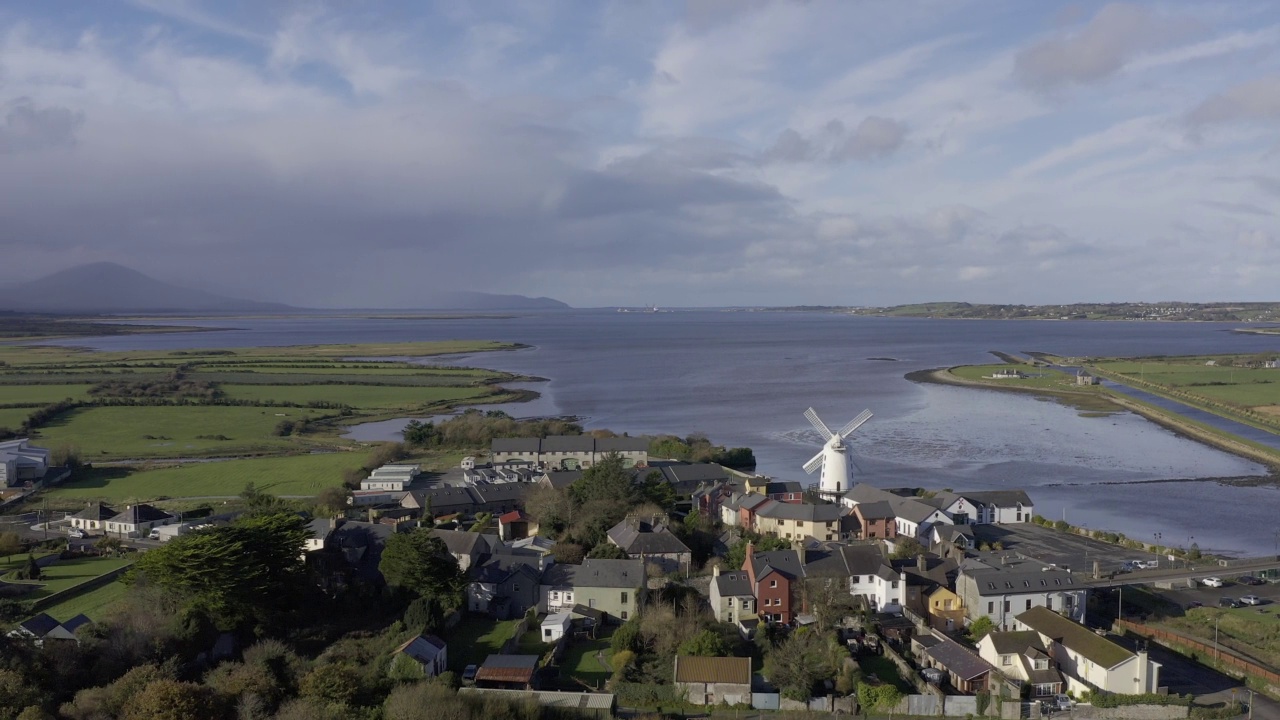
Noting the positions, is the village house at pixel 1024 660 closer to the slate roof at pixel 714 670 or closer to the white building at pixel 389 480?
the slate roof at pixel 714 670

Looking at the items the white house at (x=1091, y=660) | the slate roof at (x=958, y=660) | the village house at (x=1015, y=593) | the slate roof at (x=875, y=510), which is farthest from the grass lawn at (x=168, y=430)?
the white house at (x=1091, y=660)

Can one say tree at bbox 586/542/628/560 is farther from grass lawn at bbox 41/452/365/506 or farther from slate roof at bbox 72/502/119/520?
slate roof at bbox 72/502/119/520

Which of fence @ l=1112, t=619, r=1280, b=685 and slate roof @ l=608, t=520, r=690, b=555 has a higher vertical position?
slate roof @ l=608, t=520, r=690, b=555

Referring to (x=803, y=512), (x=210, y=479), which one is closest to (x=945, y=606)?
(x=803, y=512)

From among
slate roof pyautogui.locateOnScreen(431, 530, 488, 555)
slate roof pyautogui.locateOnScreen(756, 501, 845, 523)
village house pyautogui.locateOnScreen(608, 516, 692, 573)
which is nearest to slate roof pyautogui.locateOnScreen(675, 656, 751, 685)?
village house pyautogui.locateOnScreen(608, 516, 692, 573)

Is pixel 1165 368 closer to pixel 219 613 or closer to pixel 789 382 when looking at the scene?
pixel 789 382
